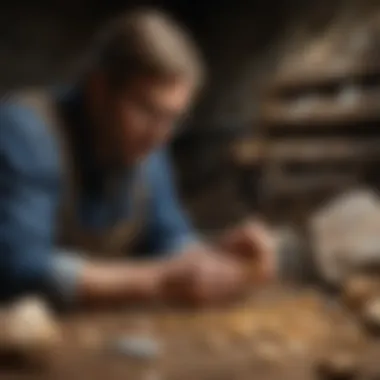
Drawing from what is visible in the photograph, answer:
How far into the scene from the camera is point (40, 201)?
1.21 meters

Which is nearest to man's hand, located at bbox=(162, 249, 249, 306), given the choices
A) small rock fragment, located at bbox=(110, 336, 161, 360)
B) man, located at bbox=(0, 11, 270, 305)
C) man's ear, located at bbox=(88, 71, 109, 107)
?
man, located at bbox=(0, 11, 270, 305)

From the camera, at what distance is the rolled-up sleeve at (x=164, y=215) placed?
129 cm

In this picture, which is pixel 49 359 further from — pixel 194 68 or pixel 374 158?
pixel 374 158

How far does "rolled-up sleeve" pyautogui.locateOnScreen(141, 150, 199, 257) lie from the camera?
129 cm

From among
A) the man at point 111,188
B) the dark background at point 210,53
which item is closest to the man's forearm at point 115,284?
the man at point 111,188

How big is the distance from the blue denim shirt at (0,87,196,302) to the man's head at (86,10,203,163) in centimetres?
3

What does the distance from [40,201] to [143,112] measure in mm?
161

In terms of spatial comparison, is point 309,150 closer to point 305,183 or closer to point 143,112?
point 305,183

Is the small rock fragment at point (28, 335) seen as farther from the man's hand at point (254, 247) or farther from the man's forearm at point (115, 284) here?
the man's hand at point (254, 247)

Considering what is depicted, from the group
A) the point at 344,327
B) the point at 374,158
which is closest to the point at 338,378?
the point at 344,327

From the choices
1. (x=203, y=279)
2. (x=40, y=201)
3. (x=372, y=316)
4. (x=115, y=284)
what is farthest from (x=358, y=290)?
(x=40, y=201)

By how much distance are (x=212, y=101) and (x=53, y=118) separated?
19 cm

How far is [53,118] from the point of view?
1245 mm

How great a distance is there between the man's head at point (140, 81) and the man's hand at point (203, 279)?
0.47ft
